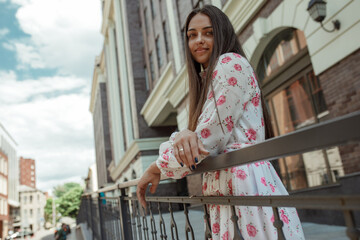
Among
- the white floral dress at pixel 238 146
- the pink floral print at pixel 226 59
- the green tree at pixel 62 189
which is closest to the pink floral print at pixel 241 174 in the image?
the white floral dress at pixel 238 146

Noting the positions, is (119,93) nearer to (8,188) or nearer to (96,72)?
(96,72)

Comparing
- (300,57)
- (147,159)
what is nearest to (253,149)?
(300,57)

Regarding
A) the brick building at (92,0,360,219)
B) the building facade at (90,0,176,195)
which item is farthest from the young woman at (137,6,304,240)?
the building facade at (90,0,176,195)

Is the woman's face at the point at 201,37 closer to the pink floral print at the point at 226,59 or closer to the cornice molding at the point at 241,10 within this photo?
the pink floral print at the point at 226,59

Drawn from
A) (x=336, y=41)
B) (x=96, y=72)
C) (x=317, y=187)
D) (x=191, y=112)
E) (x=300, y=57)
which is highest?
(x=96, y=72)

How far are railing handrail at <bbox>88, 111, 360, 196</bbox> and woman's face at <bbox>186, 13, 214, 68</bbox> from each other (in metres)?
0.63

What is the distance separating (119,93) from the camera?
27781 millimetres

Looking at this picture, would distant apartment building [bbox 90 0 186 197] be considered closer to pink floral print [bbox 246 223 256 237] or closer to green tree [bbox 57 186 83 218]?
pink floral print [bbox 246 223 256 237]

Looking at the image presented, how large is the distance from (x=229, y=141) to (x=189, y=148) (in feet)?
0.81

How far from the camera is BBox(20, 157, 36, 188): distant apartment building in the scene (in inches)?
4087

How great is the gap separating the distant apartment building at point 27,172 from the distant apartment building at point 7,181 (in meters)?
40.0

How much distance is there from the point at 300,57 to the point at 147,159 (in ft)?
41.9

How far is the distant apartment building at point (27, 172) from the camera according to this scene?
104 metres

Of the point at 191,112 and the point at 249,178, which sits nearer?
the point at 249,178
